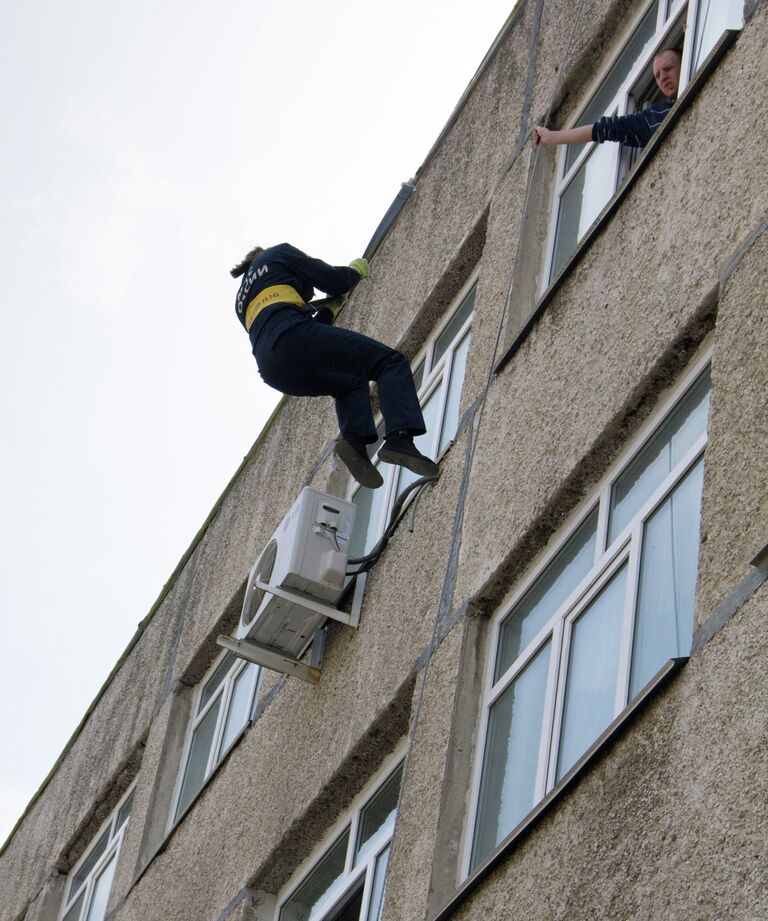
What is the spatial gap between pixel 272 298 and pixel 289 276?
0.25 meters

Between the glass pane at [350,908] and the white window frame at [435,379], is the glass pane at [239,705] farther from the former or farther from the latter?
the glass pane at [350,908]

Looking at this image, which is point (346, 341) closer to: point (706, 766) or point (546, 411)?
point (546, 411)

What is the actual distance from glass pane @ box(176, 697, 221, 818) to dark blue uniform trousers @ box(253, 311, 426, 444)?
2730 millimetres

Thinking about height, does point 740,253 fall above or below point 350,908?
above

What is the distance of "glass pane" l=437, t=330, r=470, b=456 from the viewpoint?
869cm

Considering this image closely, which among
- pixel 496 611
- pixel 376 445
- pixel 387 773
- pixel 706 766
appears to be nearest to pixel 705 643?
pixel 706 766

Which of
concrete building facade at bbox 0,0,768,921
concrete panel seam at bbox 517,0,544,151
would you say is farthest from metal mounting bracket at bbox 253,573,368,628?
concrete panel seam at bbox 517,0,544,151

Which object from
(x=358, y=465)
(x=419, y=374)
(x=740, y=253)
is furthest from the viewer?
(x=419, y=374)

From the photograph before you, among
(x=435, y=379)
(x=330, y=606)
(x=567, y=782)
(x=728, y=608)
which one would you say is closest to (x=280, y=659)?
(x=330, y=606)

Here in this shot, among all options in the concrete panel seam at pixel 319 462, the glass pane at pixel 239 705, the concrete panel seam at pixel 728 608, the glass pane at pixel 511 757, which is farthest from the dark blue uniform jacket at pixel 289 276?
the concrete panel seam at pixel 728 608

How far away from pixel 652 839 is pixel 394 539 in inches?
148

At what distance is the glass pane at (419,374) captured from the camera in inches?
378

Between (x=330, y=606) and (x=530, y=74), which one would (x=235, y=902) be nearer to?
(x=330, y=606)

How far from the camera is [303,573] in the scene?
862 centimetres
